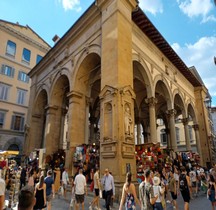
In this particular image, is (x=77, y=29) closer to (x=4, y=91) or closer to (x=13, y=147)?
(x=4, y=91)

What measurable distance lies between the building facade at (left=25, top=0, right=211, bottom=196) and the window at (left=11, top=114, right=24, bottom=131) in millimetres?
4101

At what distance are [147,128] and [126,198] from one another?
2082 cm

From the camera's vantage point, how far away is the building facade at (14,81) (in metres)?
20.5

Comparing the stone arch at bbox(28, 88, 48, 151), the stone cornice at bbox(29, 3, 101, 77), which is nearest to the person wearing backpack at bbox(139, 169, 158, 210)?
the stone cornice at bbox(29, 3, 101, 77)

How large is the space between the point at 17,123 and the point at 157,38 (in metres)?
17.7

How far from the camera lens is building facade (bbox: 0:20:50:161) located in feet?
67.3

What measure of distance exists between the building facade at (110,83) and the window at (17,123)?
4101 mm

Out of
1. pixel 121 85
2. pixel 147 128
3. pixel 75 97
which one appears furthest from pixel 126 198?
pixel 147 128

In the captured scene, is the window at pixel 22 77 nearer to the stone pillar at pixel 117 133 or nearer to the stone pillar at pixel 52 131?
the stone pillar at pixel 52 131

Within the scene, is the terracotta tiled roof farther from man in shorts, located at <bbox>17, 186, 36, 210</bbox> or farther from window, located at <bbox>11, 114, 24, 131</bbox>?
window, located at <bbox>11, 114, 24, 131</bbox>

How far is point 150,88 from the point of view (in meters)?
12.9

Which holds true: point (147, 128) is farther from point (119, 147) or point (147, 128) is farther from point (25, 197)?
point (25, 197)

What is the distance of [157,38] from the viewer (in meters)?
14.1

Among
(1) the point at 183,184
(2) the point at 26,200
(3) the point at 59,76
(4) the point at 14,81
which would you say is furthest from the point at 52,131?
(2) the point at 26,200
